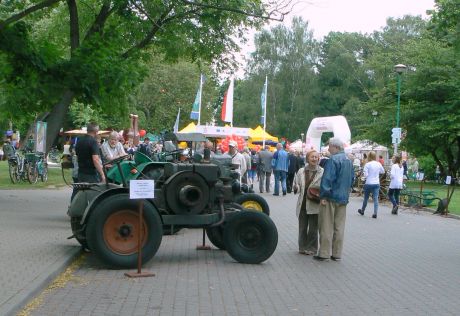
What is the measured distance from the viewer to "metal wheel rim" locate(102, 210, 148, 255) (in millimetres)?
9328

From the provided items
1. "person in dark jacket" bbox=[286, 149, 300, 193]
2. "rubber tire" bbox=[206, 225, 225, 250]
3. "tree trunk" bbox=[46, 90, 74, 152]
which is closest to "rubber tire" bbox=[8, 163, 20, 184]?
"tree trunk" bbox=[46, 90, 74, 152]

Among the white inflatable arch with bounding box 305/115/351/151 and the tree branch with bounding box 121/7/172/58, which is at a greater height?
the tree branch with bounding box 121/7/172/58

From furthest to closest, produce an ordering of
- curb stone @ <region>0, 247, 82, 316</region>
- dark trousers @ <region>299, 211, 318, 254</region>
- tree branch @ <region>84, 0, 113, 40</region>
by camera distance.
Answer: tree branch @ <region>84, 0, 113, 40</region>, dark trousers @ <region>299, 211, 318, 254</region>, curb stone @ <region>0, 247, 82, 316</region>

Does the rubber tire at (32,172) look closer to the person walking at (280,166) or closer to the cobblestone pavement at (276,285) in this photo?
the person walking at (280,166)

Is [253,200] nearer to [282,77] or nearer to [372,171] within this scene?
[372,171]

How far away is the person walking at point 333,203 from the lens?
35.1 feet

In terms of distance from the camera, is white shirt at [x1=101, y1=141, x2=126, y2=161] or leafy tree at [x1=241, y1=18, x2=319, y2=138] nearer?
white shirt at [x1=101, y1=141, x2=126, y2=161]

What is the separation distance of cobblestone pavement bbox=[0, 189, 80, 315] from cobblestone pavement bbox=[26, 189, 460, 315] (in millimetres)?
282

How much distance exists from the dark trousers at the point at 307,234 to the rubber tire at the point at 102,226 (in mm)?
2806

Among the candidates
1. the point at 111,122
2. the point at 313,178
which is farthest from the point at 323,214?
the point at 111,122

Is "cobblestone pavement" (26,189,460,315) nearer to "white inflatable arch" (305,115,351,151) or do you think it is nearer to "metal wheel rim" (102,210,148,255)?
"metal wheel rim" (102,210,148,255)

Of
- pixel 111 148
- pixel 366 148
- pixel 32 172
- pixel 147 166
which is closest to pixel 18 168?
pixel 32 172

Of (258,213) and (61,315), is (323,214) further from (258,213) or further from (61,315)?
(61,315)

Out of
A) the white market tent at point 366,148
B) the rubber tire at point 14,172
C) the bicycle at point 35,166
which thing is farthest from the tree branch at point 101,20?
the white market tent at point 366,148
